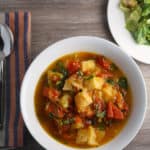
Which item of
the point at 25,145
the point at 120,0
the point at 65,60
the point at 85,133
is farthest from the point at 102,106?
the point at 120,0

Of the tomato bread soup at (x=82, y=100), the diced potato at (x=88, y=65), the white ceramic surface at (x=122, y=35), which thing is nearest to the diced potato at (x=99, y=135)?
the tomato bread soup at (x=82, y=100)

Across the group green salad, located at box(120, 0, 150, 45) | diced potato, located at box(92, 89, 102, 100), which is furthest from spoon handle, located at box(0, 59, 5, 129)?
green salad, located at box(120, 0, 150, 45)

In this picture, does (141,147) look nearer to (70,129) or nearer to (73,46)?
(70,129)

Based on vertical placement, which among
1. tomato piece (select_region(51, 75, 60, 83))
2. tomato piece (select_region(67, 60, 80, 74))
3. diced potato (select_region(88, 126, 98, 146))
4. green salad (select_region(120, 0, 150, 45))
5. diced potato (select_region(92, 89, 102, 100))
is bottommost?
diced potato (select_region(88, 126, 98, 146))

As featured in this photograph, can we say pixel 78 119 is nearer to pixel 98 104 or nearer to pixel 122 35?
pixel 98 104

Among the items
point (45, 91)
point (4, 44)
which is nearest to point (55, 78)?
point (45, 91)

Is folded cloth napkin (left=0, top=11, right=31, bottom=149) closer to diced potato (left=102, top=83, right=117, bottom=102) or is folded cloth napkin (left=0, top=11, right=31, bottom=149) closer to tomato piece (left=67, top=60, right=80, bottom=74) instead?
tomato piece (left=67, top=60, right=80, bottom=74)
